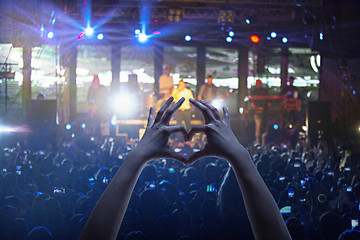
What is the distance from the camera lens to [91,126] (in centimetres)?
1858

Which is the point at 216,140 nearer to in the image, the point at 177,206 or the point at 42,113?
the point at 177,206

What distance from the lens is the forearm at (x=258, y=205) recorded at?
147 cm

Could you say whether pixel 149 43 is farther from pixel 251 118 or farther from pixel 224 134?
pixel 224 134

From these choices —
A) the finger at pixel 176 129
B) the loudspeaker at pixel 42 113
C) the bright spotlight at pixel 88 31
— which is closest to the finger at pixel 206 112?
the finger at pixel 176 129

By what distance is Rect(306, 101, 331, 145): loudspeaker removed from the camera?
547 inches

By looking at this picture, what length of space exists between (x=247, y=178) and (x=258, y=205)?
0.11 metres

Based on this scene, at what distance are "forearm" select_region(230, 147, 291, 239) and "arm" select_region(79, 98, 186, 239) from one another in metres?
0.23

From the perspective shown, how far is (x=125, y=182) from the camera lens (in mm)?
1535

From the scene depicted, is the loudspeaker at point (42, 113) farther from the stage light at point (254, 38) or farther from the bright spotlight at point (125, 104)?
the stage light at point (254, 38)

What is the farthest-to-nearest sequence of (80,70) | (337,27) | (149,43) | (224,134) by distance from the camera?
(80,70) → (149,43) → (337,27) → (224,134)

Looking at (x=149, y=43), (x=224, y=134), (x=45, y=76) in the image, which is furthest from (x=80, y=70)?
(x=224, y=134)

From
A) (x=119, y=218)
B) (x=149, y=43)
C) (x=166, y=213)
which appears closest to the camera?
(x=119, y=218)

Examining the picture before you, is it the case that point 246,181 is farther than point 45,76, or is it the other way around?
point 45,76

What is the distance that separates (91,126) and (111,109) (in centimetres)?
115
